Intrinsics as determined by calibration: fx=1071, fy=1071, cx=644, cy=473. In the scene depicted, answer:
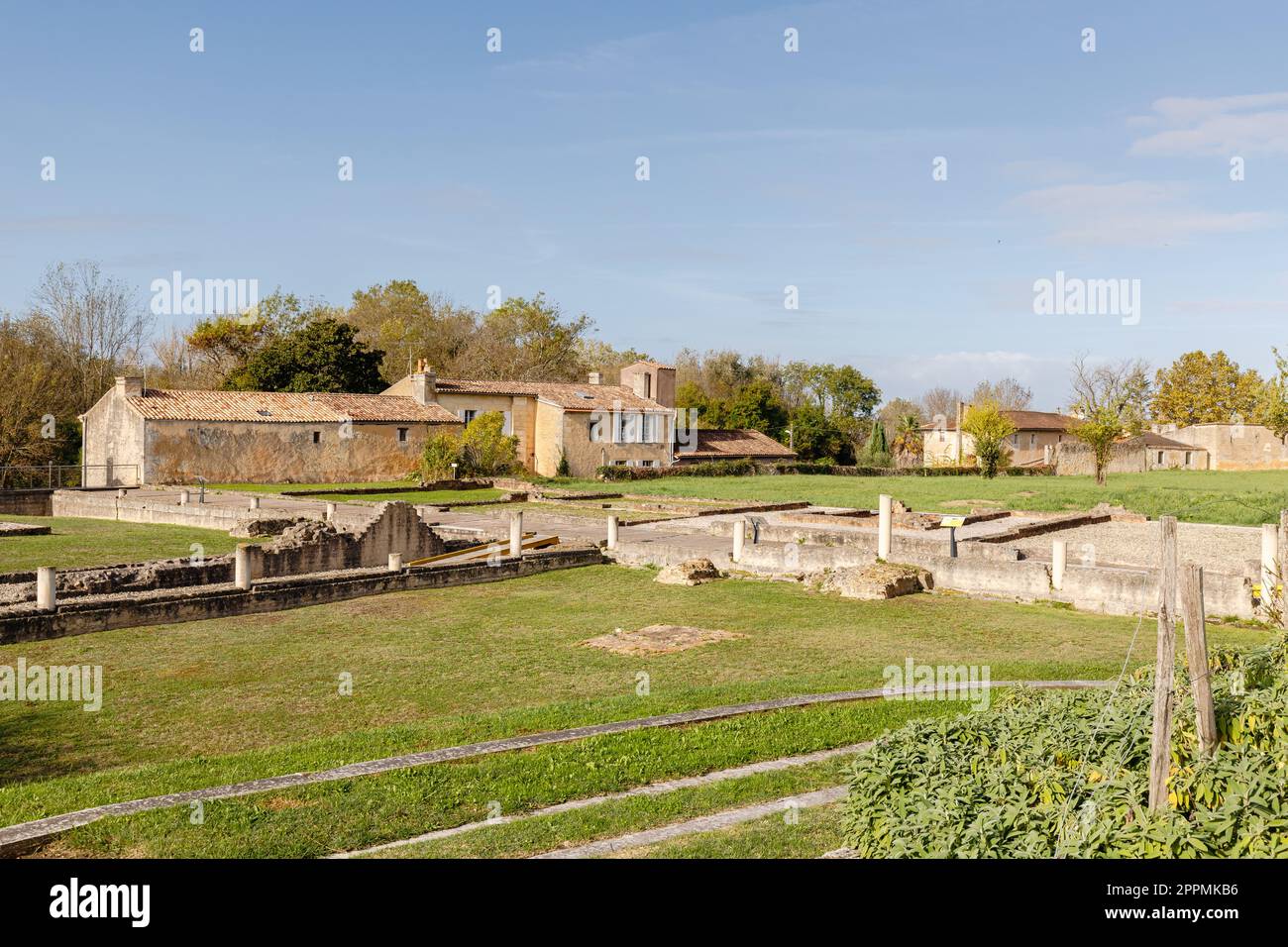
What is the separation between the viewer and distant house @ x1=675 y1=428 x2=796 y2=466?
202 feet

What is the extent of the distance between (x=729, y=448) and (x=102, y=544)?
42.8m

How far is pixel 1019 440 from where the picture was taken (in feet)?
258

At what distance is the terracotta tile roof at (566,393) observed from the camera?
2175 inches

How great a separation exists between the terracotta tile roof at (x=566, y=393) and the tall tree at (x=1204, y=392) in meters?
62.0

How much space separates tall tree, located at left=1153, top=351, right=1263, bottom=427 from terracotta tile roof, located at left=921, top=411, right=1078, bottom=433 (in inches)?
788

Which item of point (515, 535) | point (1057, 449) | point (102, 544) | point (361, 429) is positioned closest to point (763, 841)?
point (515, 535)

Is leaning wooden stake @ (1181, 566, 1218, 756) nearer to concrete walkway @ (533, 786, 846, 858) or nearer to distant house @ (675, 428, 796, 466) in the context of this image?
concrete walkway @ (533, 786, 846, 858)

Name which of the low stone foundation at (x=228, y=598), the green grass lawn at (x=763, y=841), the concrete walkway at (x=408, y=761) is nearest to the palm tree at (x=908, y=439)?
the low stone foundation at (x=228, y=598)

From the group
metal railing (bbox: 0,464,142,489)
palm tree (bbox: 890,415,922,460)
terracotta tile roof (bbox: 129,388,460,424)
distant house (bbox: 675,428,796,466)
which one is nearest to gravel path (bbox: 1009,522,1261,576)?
distant house (bbox: 675,428,796,466)

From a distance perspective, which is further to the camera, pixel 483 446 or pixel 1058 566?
pixel 483 446

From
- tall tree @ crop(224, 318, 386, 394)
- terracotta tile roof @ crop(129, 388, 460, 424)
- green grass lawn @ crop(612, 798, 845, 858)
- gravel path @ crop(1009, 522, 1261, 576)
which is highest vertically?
tall tree @ crop(224, 318, 386, 394)

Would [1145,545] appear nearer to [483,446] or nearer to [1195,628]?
[1195,628]
